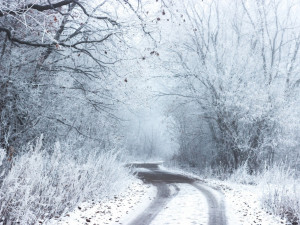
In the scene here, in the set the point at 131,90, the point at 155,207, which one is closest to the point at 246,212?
the point at 155,207

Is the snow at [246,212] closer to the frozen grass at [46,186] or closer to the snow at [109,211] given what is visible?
the snow at [109,211]

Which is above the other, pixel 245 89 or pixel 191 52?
pixel 191 52

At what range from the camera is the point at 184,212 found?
773cm

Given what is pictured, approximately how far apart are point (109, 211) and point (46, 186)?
6.60 ft

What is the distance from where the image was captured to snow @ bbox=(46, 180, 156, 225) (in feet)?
21.6

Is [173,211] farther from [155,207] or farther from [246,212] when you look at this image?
[246,212]

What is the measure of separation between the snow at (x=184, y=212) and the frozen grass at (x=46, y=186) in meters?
1.97

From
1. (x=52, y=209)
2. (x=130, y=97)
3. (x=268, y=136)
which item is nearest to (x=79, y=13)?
(x=130, y=97)

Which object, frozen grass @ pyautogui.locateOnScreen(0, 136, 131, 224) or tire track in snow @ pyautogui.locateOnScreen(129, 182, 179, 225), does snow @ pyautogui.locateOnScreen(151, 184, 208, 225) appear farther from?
frozen grass @ pyautogui.locateOnScreen(0, 136, 131, 224)

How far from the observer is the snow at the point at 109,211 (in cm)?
658

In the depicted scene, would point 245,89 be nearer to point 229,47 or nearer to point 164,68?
point 229,47

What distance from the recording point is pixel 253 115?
15.4 meters

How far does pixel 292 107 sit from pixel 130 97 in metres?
10.1

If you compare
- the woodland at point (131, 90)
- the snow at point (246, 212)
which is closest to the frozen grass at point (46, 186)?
the woodland at point (131, 90)
